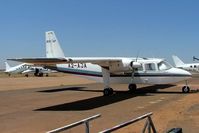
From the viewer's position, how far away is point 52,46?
32.9 meters

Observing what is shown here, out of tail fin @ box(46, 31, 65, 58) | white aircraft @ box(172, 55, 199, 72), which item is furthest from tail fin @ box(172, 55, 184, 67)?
tail fin @ box(46, 31, 65, 58)

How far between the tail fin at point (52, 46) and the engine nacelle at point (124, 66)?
313 inches

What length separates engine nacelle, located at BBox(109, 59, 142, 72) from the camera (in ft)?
83.1

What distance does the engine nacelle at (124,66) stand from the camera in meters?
25.3

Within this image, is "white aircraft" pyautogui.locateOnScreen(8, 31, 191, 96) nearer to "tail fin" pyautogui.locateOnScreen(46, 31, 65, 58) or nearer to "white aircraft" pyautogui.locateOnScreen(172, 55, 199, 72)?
"tail fin" pyautogui.locateOnScreen(46, 31, 65, 58)

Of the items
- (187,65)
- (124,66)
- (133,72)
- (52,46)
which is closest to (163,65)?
(133,72)

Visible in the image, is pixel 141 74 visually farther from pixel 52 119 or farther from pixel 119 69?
pixel 52 119

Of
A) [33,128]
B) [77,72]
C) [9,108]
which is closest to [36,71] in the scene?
[77,72]

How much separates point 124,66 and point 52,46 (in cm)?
966

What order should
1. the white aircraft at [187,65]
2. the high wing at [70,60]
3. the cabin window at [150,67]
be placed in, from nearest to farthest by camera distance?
the high wing at [70,60]
the cabin window at [150,67]
the white aircraft at [187,65]

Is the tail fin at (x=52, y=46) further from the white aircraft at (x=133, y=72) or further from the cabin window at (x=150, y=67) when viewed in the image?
the cabin window at (x=150, y=67)

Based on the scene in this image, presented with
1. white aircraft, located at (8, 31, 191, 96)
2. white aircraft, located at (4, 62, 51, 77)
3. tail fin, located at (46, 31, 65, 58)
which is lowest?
white aircraft, located at (8, 31, 191, 96)

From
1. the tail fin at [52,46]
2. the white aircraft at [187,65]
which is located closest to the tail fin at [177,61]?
the white aircraft at [187,65]

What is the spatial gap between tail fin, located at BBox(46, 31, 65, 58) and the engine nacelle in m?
7.96
